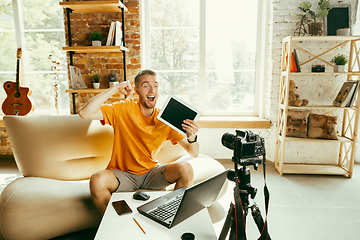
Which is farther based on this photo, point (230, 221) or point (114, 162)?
point (114, 162)

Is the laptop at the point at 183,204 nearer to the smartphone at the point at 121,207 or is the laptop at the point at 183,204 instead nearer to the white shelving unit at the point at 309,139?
the smartphone at the point at 121,207

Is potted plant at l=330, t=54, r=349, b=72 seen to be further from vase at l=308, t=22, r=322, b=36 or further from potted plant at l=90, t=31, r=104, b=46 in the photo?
potted plant at l=90, t=31, r=104, b=46

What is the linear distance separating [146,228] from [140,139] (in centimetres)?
76

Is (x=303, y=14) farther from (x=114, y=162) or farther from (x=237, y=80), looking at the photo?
(x=114, y=162)

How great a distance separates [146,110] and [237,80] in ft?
6.24

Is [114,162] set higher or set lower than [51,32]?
lower

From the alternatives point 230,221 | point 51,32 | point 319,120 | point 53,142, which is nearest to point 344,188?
point 319,120

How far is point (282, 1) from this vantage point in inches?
108

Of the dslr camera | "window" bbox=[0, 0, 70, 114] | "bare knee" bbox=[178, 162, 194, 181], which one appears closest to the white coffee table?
the dslr camera

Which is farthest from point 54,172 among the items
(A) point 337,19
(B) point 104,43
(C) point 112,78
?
(A) point 337,19

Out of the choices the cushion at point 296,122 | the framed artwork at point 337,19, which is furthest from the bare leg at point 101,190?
the framed artwork at point 337,19

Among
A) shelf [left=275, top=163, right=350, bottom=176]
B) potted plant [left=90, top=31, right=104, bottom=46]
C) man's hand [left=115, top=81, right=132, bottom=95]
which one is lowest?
shelf [left=275, top=163, right=350, bottom=176]

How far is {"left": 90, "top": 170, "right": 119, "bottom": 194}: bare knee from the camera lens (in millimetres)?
1340

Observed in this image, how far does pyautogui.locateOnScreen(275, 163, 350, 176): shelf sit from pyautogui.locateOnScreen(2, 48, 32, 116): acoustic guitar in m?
3.16
